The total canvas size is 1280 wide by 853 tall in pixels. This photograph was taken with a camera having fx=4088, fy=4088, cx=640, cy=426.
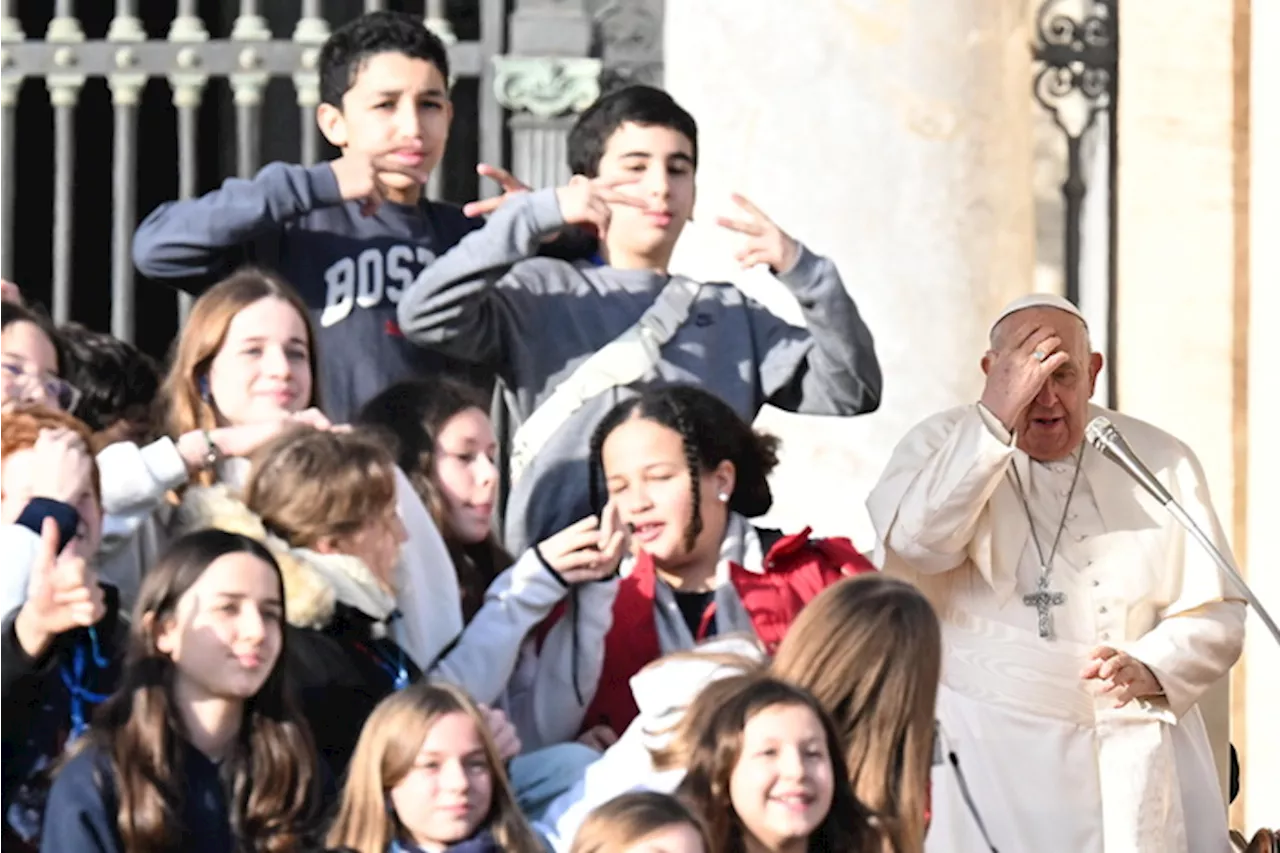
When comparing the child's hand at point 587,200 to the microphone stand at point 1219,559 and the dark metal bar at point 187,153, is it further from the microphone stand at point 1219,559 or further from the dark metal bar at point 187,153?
the dark metal bar at point 187,153

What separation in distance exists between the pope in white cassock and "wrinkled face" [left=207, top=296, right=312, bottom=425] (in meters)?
1.08

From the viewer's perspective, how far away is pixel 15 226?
9.58 meters

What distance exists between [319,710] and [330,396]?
1.04 meters

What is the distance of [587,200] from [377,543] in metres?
0.83

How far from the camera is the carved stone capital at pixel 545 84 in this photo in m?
9.09

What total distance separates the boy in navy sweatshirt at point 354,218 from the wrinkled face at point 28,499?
79 centimetres

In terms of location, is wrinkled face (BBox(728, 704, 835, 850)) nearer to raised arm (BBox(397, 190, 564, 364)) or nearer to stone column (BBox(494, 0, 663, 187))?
raised arm (BBox(397, 190, 564, 364))

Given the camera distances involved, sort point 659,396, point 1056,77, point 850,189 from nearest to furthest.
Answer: point 659,396
point 850,189
point 1056,77

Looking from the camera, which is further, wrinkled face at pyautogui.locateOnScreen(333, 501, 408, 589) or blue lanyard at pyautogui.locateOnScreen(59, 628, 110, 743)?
wrinkled face at pyautogui.locateOnScreen(333, 501, 408, 589)

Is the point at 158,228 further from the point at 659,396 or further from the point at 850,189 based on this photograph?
the point at 850,189

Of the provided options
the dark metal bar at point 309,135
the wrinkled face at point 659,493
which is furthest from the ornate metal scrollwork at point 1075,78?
the wrinkled face at point 659,493

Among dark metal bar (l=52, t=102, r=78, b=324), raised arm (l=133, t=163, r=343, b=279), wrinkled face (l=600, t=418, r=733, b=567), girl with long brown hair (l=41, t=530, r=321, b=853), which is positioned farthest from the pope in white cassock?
dark metal bar (l=52, t=102, r=78, b=324)

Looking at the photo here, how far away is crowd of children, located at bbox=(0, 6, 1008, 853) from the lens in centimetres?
632

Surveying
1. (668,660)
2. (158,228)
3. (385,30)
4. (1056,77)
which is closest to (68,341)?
(158,228)
